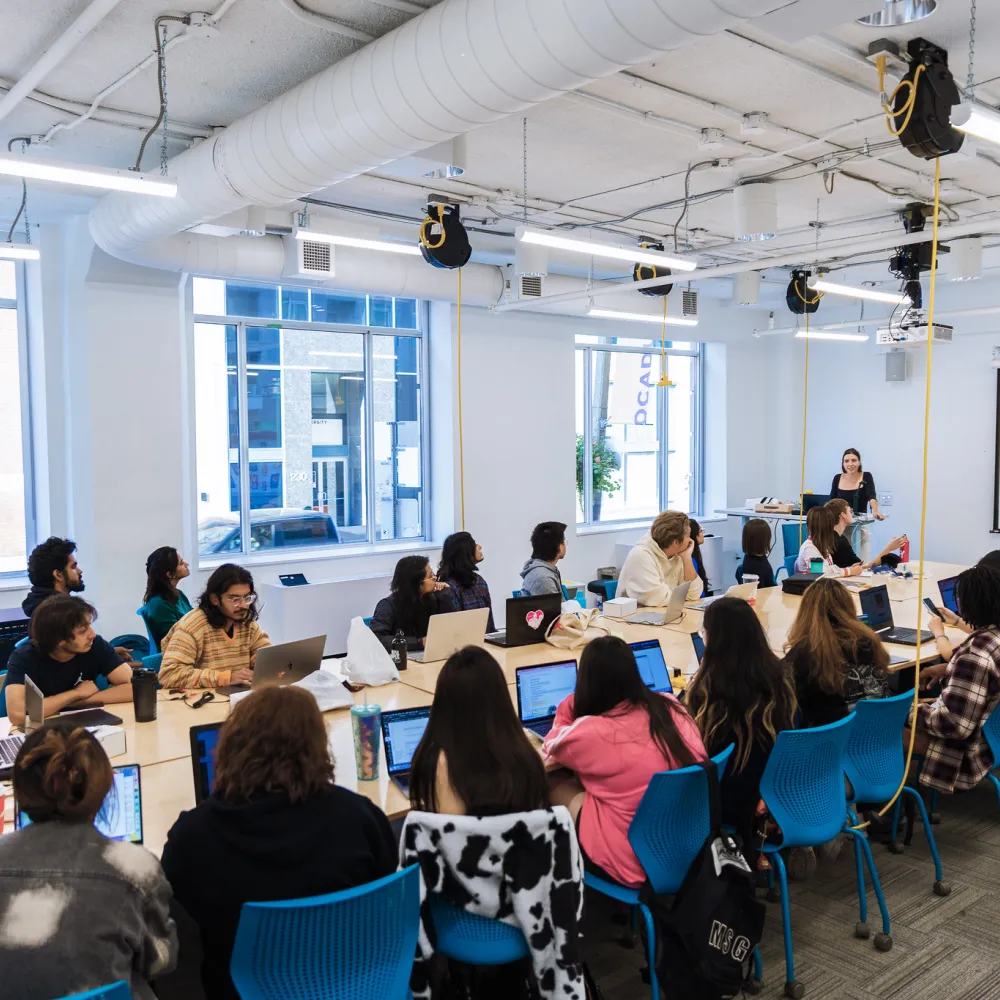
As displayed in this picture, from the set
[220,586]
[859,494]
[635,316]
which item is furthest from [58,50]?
[859,494]

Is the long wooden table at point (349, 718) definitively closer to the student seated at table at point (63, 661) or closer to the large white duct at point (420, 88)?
the student seated at table at point (63, 661)

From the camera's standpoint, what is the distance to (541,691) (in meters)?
3.52

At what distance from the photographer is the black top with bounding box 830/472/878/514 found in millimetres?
9648

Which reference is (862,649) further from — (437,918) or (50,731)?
(50,731)

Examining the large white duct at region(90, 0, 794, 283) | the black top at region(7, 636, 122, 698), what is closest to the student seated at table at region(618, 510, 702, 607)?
the large white duct at region(90, 0, 794, 283)

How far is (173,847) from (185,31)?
3.39 metres

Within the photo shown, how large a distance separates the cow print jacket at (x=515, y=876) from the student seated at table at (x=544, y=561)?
11.1ft

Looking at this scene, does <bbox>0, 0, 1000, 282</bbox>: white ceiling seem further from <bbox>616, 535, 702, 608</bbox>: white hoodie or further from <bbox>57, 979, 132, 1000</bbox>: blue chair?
<bbox>57, 979, 132, 1000</bbox>: blue chair

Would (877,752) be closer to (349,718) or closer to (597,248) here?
(349,718)

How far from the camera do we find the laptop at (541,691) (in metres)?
3.45

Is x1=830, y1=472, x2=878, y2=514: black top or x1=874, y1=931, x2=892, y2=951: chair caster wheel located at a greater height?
x1=830, y1=472, x2=878, y2=514: black top

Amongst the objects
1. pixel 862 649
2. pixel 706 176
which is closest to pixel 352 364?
pixel 706 176

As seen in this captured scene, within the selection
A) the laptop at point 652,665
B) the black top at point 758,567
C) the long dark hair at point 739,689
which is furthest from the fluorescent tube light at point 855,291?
the long dark hair at point 739,689

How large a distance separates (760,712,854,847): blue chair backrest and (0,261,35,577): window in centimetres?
628
